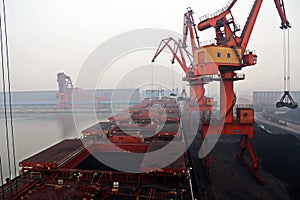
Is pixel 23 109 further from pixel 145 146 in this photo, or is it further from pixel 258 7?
pixel 258 7

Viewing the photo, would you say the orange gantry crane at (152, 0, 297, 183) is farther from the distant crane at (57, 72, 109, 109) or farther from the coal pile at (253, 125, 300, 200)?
the distant crane at (57, 72, 109, 109)

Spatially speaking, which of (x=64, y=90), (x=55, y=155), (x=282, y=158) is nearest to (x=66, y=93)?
(x=64, y=90)

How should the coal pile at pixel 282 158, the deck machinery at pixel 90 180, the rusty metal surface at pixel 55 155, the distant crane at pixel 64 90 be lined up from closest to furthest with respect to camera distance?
the deck machinery at pixel 90 180 < the rusty metal surface at pixel 55 155 < the coal pile at pixel 282 158 < the distant crane at pixel 64 90

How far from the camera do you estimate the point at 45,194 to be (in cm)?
391

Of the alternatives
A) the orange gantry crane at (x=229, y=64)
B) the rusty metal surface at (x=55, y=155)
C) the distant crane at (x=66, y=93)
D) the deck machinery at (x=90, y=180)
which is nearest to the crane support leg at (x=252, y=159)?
the orange gantry crane at (x=229, y=64)

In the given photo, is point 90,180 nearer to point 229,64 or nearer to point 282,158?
point 229,64

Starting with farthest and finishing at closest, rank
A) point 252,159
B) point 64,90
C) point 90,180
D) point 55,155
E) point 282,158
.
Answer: point 64,90, point 282,158, point 252,159, point 55,155, point 90,180

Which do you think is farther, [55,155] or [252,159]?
[252,159]

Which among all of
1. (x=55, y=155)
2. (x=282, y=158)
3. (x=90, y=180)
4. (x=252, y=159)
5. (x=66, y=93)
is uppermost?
(x=66, y=93)

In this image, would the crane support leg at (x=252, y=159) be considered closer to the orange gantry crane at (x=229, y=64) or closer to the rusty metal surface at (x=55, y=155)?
the orange gantry crane at (x=229, y=64)

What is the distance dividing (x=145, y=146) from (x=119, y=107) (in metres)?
46.7

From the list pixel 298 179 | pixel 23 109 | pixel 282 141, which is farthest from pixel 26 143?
pixel 23 109

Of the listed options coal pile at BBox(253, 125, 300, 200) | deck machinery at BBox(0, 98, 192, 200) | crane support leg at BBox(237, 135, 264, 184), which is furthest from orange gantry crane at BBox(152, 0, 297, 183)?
deck machinery at BBox(0, 98, 192, 200)

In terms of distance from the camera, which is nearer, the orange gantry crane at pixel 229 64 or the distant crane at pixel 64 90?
the orange gantry crane at pixel 229 64
